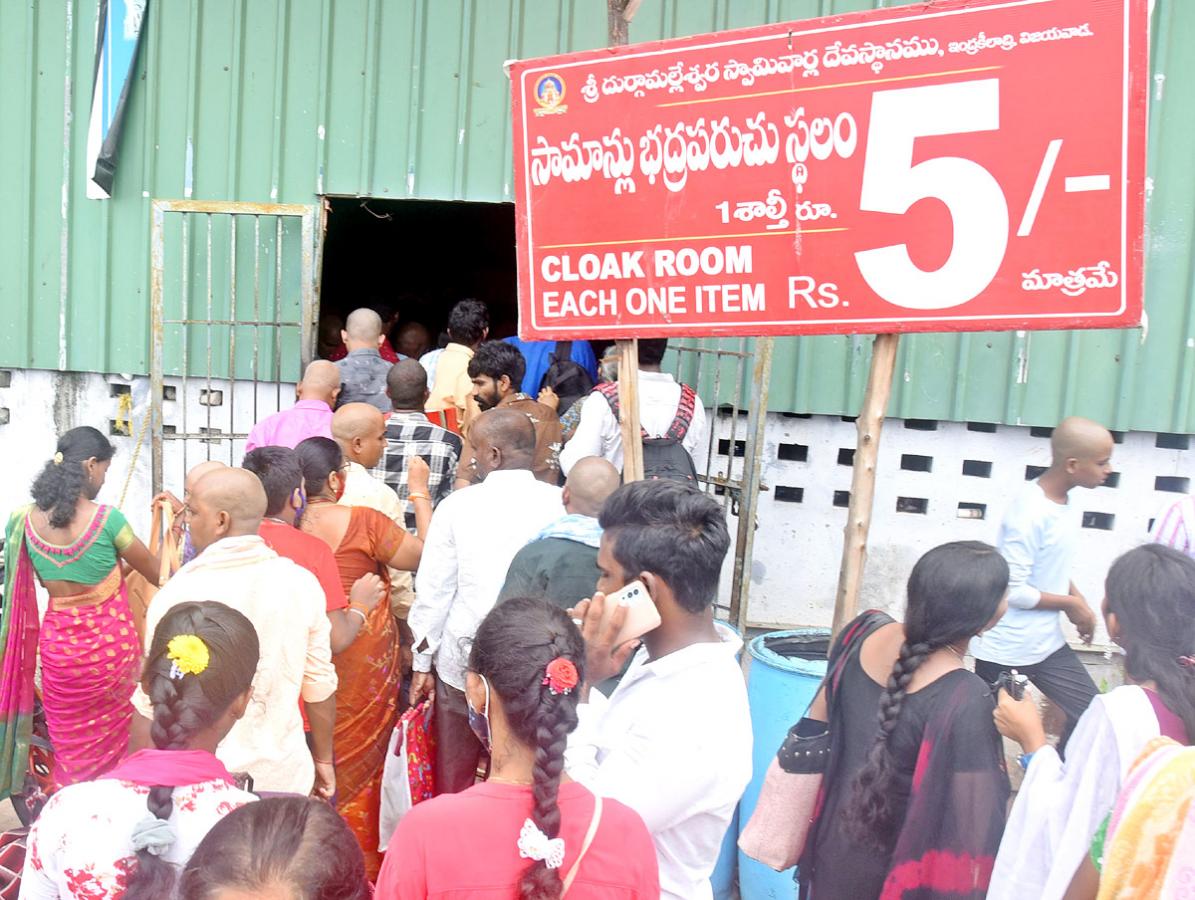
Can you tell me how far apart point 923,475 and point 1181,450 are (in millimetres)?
1319

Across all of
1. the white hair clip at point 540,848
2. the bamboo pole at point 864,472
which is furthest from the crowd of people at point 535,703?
the bamboo pole at point 864,472

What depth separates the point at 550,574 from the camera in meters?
3.37

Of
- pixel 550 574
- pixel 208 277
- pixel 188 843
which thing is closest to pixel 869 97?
pixel 550 574

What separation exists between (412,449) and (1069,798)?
11.3 ft

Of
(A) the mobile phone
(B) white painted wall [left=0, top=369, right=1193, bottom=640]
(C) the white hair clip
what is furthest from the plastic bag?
(B) white painted wall [left=0, top=369, right=1193, bottom=640]

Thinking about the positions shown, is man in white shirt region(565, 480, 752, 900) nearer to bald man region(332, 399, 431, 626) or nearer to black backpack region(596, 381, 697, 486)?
bald man region(332, 399, 431, 626)

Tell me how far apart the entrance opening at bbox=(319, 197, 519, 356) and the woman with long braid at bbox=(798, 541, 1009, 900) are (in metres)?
8.89

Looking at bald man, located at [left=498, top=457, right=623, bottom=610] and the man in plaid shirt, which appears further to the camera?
the man in plaid shirt

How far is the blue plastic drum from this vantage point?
3.81m

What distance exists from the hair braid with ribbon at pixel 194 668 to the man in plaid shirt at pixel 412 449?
250 centimetres

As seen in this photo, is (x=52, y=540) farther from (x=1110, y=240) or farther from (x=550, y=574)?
(x=1110, y=240)

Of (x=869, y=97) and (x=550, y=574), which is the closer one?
(x=869, y=97)

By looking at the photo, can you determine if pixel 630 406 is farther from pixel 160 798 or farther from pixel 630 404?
pixel 160 798

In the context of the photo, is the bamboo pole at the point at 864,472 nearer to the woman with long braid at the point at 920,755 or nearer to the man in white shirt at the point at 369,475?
the woman with long braid at the point at 920,755
